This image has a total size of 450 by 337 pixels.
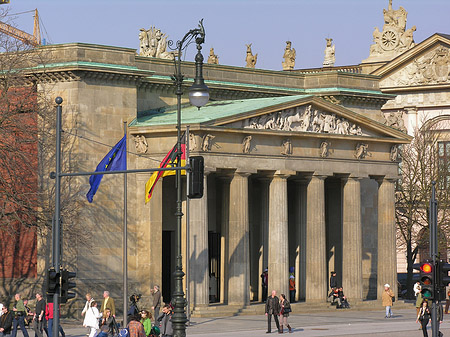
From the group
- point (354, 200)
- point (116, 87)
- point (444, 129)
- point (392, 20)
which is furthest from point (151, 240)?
point (392, 20)

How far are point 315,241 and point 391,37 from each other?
4749cm

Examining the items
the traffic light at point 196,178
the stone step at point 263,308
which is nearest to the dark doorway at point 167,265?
the stone step at point 263,308

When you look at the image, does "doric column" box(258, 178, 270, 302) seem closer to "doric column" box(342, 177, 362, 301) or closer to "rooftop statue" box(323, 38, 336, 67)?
"doric column" box(342, 177, 362, 301)

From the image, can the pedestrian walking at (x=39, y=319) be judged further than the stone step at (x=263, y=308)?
No

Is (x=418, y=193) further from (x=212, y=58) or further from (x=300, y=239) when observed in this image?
(x=212, y=58)

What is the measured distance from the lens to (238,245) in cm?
6675

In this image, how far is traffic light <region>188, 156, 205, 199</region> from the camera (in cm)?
4072

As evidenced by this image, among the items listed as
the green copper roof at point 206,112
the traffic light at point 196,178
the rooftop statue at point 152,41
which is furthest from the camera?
the rooftop statue at point 152,41

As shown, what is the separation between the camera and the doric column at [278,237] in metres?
68.3

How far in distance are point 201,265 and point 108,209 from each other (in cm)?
585

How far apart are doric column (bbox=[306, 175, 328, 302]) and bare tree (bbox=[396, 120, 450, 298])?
1521cm

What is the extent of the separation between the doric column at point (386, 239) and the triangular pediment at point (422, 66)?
32.2 m

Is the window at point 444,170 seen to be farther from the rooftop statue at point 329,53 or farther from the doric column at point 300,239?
the rooftop statue at point 329,53

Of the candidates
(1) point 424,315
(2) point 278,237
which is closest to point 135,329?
(1) point 424,315
